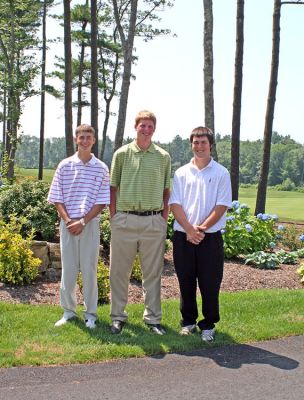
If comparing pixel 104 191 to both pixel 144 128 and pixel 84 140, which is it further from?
pixel 144 128

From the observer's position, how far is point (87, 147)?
17.9 ft

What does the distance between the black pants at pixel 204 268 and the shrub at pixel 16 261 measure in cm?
244

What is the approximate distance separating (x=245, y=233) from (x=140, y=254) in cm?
492

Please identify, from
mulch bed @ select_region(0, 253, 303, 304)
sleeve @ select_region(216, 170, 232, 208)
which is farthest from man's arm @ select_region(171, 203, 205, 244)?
mulch bed @ select_region(0, 253, 303, 304)

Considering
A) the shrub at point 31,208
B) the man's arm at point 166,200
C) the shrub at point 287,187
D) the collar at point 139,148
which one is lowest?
the shrub at point 287,187

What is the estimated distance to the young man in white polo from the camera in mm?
5203

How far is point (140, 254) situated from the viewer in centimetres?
543

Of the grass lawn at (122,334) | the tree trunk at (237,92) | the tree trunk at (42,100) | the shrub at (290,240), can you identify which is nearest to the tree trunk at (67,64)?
the tree trunk at (237,92)

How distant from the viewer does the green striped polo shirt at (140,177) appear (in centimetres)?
525

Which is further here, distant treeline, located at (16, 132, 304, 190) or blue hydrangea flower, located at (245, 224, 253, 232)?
distant treeline, located at (16, 132, 304, 190)

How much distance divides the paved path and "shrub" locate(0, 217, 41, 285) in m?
2.63

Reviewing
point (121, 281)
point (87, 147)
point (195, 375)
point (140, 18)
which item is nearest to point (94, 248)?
point (121, 281)

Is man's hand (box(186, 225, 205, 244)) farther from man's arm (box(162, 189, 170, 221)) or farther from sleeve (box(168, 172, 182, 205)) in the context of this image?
man's arm (box(162, 189, 170, 221))

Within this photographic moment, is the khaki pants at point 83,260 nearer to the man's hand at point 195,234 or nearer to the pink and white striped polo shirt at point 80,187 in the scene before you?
the pink and white striped polo shirt at point 80,187
